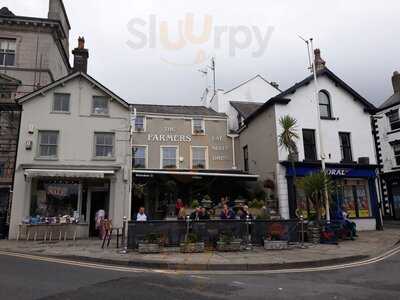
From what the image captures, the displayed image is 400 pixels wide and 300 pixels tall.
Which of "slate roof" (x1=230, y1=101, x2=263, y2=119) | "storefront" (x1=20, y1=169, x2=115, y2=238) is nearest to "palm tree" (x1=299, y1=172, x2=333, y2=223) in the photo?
"storefront" (x1=20, y1=169, x2=115, y2=238)

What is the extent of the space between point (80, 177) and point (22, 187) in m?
3.00

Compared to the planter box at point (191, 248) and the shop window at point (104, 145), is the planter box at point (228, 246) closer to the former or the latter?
the planter box at point (191, 248)

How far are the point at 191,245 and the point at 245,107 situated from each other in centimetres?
1829

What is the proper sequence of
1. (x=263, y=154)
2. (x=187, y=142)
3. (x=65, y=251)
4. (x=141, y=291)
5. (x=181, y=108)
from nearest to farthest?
(x=141, y=291)
(x=65, y=251)
(x=263, y=154)
(x=187, y=142)
(x=181, y=108)

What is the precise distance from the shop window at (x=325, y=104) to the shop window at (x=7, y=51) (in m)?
20.6

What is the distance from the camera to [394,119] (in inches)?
1210

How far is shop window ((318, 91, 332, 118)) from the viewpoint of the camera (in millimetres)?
23328

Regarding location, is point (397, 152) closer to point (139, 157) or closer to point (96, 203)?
point (139, 157)

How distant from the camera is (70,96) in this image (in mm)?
20516

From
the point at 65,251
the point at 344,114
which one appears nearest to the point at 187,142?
the point at 344,114

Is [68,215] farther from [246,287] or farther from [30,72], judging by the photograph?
[246,287]

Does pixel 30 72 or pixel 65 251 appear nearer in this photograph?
pixel 65 251

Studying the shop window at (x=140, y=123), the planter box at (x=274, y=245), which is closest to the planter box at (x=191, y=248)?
the planter box at (x=274, y=245)

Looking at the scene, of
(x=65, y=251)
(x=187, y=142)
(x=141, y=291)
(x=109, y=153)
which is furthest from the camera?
(x=187, y=142)
